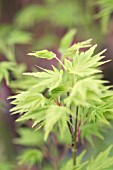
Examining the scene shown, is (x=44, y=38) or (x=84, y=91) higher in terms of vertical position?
(x=44, y=38)

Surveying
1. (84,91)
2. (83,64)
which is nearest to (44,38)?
(83,64)

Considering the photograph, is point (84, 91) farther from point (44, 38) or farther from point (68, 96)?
point (44, 38)

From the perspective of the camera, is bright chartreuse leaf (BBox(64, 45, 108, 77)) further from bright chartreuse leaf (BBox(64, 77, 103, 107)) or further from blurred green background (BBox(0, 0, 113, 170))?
blurred green background (BBox(0, 0, 113, 170))

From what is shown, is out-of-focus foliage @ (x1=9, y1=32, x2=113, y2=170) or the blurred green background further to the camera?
the blurred green background

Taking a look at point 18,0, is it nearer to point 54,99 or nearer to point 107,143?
point 107,143

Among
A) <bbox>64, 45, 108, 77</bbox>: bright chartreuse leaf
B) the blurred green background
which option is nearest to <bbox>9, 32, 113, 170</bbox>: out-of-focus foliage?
<bbox>64, 45, 108, 77</bbox>: bright chartreuse leaf

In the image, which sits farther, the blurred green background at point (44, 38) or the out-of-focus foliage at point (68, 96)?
the blurred green background at point (44, 38)

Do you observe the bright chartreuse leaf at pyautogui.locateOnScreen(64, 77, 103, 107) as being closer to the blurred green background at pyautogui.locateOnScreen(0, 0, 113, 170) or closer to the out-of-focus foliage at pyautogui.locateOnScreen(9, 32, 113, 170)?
the out-of-focus foliage at pyautogui.locateOnScreen(9, 32, 113, 170)

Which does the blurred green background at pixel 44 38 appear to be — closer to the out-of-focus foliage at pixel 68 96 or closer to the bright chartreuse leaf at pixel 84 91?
the out-of-focus foliage at pixel 68 96

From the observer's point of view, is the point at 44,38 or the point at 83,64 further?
the point at 44,38

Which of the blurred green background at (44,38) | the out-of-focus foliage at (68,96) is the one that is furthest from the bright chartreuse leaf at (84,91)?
the blurred green background at (44,38)

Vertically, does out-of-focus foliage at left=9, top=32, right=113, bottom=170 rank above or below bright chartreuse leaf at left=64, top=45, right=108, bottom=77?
below

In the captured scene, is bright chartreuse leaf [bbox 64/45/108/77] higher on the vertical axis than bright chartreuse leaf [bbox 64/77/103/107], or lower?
higher
